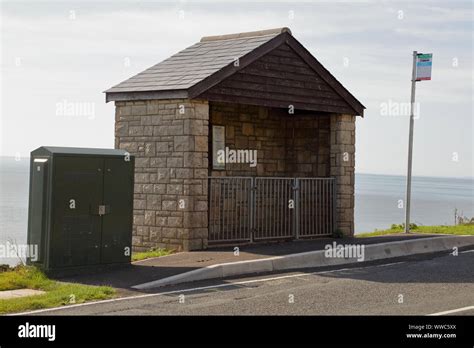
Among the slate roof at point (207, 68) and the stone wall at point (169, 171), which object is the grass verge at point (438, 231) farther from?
the stone wall at point (169, 171)

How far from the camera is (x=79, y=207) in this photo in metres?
14.2

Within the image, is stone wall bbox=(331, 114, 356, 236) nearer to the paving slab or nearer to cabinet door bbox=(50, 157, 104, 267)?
the paving slab

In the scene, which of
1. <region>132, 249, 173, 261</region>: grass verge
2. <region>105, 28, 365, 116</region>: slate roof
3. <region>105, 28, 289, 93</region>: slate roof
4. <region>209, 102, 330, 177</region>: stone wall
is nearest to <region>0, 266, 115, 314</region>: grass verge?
<region>132, 249, 173, 261</region>: grass verge

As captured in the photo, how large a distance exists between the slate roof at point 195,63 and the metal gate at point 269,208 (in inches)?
89.1

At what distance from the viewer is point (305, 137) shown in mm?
21453

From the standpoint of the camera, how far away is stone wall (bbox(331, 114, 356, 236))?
67.3 ft

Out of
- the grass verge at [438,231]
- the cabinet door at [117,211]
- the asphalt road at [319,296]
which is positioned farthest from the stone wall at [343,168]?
the cabinet door at [117,211]

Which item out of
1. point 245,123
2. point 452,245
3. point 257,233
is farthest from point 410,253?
point 245,123

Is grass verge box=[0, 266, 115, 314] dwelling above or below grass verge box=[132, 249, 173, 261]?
below

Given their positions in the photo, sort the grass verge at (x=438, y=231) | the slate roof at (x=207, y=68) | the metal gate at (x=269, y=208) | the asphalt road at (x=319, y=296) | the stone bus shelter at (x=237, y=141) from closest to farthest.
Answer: the asphalt road at (x=319, y=296) → the stone bus shelter at (x=237, y=141) → the slate roof at (x=207, y=68) → the metal gate at (x=269, y=208) → the grass verge at (x=438, y=231)

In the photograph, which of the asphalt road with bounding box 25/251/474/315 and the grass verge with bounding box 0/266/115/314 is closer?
the asphalt road with bounding box 25/251/474/315

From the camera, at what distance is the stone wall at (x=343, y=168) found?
67.3 ft

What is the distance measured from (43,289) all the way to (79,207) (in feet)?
5.97
